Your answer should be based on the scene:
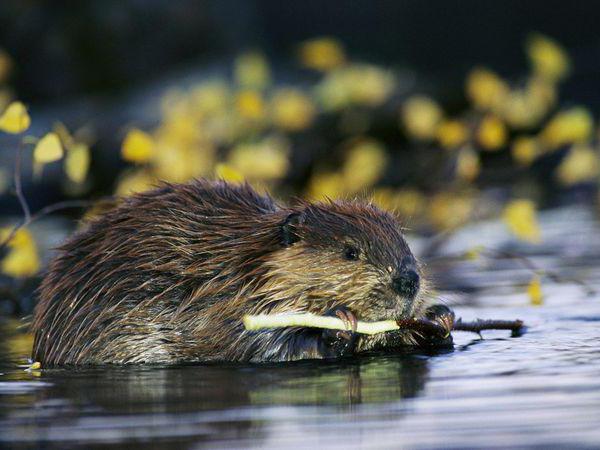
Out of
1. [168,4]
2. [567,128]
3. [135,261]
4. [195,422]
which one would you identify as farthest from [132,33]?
[195,422]

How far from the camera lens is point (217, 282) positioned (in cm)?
513

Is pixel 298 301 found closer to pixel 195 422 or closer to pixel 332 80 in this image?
pixel 195 422

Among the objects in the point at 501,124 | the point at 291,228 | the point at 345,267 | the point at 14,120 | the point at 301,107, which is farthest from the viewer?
the point at 301,107

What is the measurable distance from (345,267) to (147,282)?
79cm

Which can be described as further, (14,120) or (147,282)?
(14,120)

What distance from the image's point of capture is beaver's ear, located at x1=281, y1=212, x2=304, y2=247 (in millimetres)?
5074

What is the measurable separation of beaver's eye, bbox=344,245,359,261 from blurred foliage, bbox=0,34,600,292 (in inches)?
26.1

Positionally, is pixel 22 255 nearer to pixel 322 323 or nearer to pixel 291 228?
pixel 291 228

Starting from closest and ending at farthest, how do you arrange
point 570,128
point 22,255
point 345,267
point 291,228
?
point 345,267
point 291,228
point 22,255
point 570,128

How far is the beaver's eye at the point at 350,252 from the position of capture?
4988 mm

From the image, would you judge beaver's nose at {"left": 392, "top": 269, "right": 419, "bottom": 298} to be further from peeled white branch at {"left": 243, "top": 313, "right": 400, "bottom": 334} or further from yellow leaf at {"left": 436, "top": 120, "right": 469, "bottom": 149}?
yellow leaf at {"left": 436, "top": 120, "right": 469, "bottom": 149}

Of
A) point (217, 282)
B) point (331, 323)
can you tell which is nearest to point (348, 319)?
point (331, 323)

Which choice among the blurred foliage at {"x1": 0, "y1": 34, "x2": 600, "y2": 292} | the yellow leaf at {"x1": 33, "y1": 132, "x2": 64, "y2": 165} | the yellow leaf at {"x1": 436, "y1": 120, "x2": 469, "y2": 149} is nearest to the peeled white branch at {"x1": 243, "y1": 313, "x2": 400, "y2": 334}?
the blurred foliage at {"x1": 0, "y1": 34, "x2": 600, "y2": 292}

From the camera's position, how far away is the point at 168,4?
1574cm
